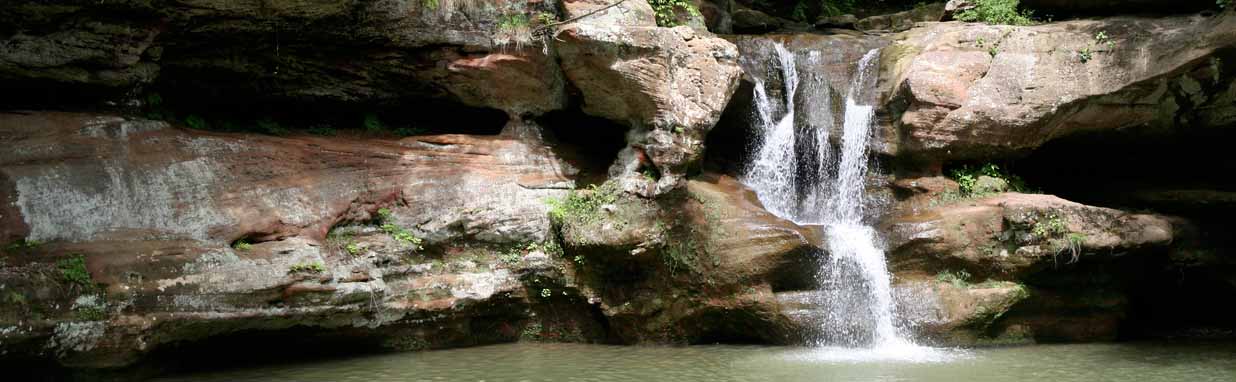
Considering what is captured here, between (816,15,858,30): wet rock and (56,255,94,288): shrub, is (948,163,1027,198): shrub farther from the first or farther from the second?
(56,255,94,288): shrub

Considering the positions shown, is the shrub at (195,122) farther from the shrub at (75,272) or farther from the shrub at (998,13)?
the shrub at (998,13)

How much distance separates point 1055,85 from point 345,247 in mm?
10241

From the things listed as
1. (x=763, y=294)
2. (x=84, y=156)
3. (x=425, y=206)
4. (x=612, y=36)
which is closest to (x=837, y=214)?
(x=763, y=294)

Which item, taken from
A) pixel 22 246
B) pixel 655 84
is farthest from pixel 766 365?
pixel 22 246

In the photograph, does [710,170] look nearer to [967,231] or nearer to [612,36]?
[612,36]

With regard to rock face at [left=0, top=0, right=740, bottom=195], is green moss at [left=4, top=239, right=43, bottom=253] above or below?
below

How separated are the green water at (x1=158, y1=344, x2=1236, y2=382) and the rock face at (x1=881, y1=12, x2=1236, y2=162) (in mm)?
3258

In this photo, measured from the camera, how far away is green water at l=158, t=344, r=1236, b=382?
8.39m

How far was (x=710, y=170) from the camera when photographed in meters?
12.8

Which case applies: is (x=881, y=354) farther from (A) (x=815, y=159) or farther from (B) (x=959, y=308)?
(A) (x=815, y=159)

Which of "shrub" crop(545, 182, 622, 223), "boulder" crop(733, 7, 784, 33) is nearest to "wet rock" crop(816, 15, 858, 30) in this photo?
"boulder" crop(733, 7, 784, 33)

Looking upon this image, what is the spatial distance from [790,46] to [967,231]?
176 inches

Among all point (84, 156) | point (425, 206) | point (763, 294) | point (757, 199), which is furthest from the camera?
point (757, 199)

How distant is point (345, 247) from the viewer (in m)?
10.2
